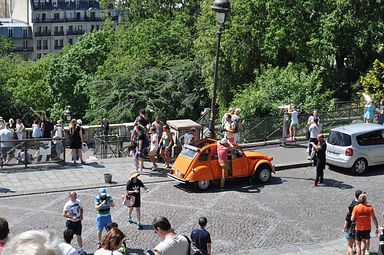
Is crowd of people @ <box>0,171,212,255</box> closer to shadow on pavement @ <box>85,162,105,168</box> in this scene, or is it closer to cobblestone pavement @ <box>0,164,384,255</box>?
cobblestone pavement @ <box>0,164,384,255</box>

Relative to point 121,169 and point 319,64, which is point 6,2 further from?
point 121,169

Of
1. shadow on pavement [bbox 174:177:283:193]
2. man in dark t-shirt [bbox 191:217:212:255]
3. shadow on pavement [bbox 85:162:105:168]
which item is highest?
man in dark t-shirt [bbox 191:217:212:255]

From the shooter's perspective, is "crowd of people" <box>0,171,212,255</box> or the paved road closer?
"crowd of people" <box>0,171,212,255</box>

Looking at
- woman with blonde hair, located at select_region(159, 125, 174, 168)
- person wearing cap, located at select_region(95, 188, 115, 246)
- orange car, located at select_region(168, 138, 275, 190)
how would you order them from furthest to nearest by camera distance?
woman with blonde hair, located at select_region(159, 125, 174, 168), orange car, located at select_region(168, 138, 275, 190), person wearing cap, located at select_region(95, 188, 115, 246)

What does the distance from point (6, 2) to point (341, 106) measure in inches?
4284

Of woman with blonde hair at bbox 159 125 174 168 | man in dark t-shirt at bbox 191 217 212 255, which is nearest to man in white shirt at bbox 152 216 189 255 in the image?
man in dark t-shirt at bbox 191 217 212 255

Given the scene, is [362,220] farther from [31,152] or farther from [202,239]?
[31,152]

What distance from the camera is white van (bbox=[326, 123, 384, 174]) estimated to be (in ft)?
67.0

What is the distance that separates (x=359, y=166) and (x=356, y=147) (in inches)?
24.5

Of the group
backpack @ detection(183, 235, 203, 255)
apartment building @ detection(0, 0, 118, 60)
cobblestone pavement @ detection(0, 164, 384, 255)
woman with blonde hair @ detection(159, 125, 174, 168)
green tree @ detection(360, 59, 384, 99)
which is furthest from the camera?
apartment building @ detection(0, 0, 118, 60)

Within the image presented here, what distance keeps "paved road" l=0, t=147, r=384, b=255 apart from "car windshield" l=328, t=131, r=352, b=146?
3.06 ft

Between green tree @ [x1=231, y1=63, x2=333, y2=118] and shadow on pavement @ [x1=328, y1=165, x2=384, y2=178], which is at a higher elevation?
green tree @ [x1=231, y1=63, x2=333, y2=118]

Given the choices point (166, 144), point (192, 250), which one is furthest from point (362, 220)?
point (166, 144)

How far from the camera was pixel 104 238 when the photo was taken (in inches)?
360
